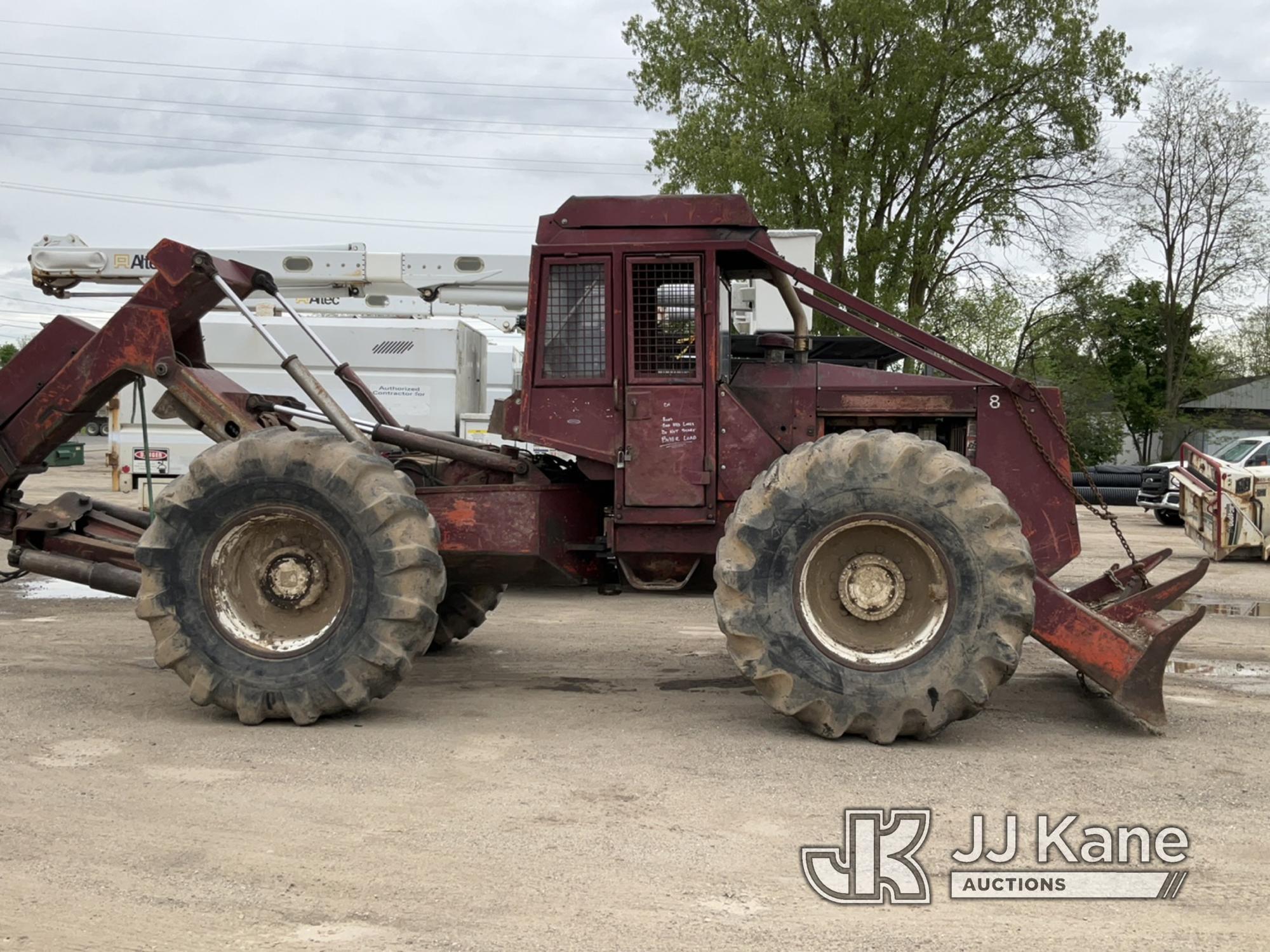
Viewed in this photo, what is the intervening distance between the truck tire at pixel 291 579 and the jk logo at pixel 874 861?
2.71 meters

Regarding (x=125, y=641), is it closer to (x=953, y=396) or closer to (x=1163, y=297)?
(x=953, y=396)

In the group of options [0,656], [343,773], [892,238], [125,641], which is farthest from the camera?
[892,238]

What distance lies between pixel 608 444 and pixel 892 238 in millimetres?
24905

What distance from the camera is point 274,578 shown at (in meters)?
7.34

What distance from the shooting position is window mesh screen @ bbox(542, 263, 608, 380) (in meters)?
7.59

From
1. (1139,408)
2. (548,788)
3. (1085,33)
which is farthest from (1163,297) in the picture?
(548,788)

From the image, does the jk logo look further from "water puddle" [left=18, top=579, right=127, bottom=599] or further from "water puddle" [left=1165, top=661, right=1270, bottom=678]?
"water puddle" [left=18, top=579, right=127, bottom=599]

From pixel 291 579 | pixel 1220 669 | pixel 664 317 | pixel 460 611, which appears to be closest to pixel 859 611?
pixel 664 317

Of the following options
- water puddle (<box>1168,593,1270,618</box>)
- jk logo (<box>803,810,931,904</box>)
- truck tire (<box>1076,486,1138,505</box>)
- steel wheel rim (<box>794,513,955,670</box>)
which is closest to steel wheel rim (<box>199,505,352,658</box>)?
steel wheel rim (<box>794,513,955,670</box>)

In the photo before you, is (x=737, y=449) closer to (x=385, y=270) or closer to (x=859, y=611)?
(x=859, y=611)

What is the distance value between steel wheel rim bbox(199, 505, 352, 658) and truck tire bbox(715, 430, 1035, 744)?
7.23ft

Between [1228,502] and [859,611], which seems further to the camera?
[1228,502]

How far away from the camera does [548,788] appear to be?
5953 mm

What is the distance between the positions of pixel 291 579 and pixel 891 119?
2626cm
